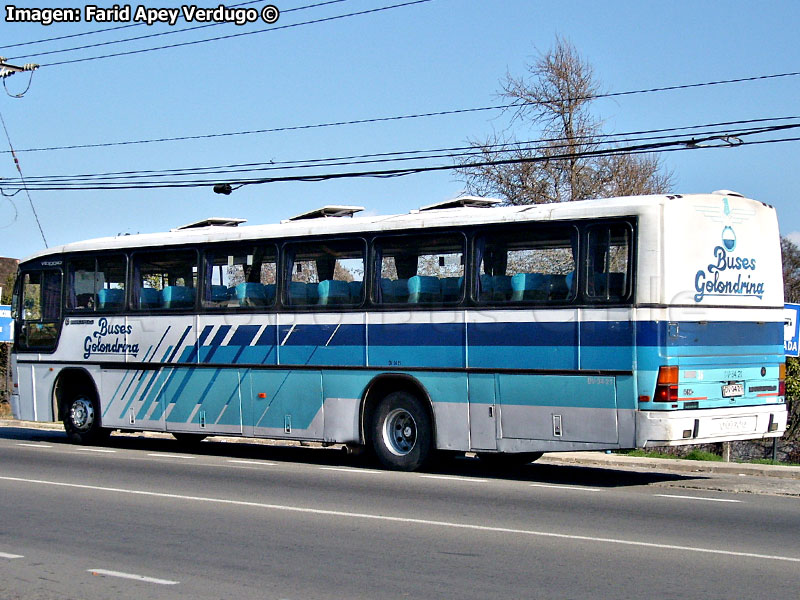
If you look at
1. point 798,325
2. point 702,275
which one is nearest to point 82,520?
point 702,275

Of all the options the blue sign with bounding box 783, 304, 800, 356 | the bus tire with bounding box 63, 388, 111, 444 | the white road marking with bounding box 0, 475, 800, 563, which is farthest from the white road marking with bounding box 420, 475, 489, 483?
the bus tire with bounding box 63, 388, 111, 444

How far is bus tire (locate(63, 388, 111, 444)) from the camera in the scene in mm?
20312

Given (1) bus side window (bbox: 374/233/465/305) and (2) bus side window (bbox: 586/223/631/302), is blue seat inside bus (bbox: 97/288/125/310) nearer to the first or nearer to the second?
(1) bus side window (bbox: 374/233/465/305)

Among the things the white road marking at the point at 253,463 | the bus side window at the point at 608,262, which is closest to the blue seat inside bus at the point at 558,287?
the bus side window at the point at 608,262

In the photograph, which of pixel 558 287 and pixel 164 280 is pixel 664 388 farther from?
pixel 164 280

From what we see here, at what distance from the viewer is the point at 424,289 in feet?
51.9

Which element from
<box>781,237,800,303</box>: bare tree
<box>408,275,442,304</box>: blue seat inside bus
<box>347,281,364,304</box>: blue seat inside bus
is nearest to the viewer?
<box>408,275,442,304</box>: blue seat inside bus

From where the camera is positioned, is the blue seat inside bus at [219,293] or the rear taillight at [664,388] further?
the blue seat inside bus at [219,293]

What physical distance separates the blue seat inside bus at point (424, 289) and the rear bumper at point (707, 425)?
337cm

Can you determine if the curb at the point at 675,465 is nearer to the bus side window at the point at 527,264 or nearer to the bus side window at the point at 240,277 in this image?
the bus side window at the point at 527,264

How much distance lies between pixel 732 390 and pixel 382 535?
19.3 feet

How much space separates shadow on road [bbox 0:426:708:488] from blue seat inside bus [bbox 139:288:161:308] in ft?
8.38

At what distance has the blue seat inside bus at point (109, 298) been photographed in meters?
19.7

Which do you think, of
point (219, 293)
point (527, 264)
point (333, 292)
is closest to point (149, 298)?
point (219, 293)
